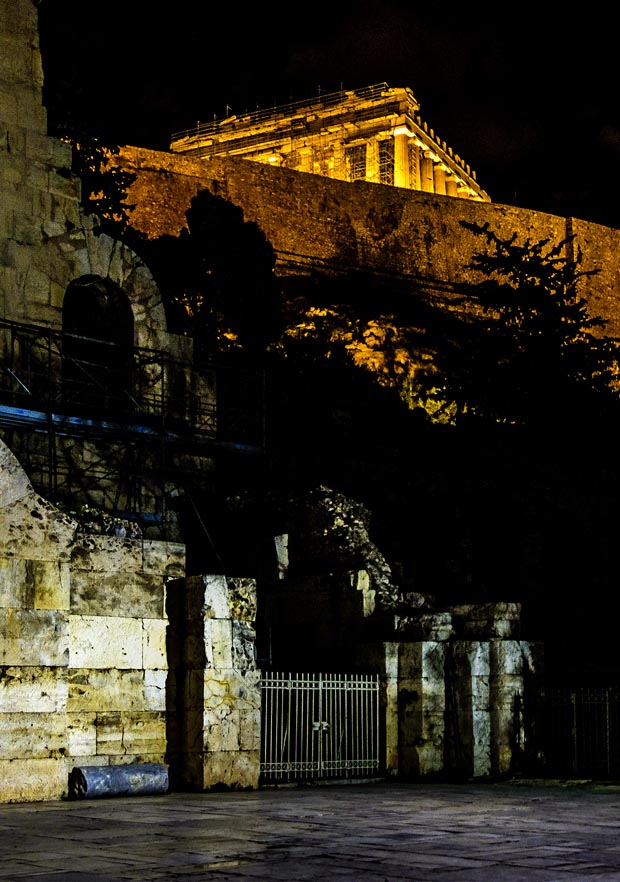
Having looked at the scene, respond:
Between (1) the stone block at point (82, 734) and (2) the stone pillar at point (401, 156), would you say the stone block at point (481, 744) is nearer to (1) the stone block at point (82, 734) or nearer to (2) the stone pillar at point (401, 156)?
(1) the stone block at point (82, 734)

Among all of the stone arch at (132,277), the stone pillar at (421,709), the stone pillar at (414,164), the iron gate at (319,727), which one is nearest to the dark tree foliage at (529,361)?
the stone arch at (132,277)

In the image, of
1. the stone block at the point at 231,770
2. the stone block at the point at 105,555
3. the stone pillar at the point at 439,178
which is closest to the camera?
the stone block at the point at 105,555

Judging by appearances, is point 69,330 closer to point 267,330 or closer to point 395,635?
point 395,635

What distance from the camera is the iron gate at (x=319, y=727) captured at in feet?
45.6

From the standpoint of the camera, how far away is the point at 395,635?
1528 centimetres

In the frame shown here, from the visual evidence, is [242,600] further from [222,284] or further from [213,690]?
[222,284]

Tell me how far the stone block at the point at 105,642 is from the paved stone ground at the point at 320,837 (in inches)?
53.3

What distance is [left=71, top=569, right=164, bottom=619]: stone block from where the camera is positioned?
498 inches

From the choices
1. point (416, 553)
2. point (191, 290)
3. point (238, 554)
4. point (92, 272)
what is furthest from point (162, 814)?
point (191, 290)

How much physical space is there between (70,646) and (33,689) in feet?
2.03

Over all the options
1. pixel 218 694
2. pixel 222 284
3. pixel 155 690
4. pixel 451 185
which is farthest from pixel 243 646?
pixel 451 185

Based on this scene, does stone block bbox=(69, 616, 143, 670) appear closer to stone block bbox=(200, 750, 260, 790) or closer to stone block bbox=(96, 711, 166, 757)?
stone block bbox=(96, 711, 166, 757)

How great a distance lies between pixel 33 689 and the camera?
12.0 m

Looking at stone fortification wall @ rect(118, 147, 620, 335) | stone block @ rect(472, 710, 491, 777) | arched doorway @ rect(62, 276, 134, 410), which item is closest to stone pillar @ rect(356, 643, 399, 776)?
stone block @ rect(472, 710, 491, 777)
